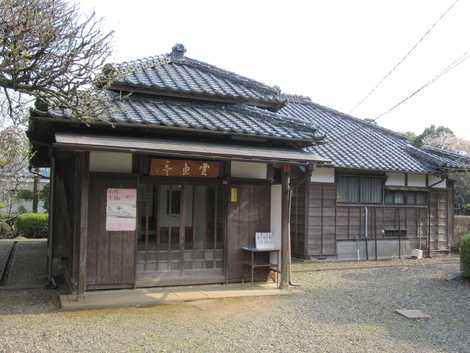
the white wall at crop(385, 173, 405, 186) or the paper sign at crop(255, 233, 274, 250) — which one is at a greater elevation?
the white wall at crop(385, 173, 405, 186)

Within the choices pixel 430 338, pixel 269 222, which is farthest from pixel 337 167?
pixel 430 338

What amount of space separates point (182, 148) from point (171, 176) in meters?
1.14

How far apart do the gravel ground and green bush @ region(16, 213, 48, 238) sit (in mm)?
11332

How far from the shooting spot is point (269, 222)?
1006 cm

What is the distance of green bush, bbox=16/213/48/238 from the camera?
19.5m

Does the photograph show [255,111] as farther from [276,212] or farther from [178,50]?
[178,50]

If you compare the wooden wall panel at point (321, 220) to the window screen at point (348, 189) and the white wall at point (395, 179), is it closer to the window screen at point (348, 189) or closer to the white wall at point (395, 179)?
the window screen at point (348, 189)

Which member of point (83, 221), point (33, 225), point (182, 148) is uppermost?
point (182, 148)

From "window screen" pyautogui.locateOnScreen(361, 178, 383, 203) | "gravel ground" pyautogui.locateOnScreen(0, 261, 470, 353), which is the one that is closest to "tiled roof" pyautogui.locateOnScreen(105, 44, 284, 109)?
"gravel ground" pyautogui.locateOnScreen(0, 261, 470, 353)

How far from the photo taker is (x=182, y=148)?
8.16 m

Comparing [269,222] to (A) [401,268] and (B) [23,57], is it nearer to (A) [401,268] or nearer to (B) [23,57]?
(A) [401,268]

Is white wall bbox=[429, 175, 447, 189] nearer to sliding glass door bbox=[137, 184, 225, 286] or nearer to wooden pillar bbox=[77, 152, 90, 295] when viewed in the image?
sliding glass door bbox=[137, 184, 225, 286]

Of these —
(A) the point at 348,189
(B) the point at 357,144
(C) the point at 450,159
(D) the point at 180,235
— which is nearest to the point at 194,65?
(D) the point at 180,235

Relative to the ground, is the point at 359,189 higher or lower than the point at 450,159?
lower
